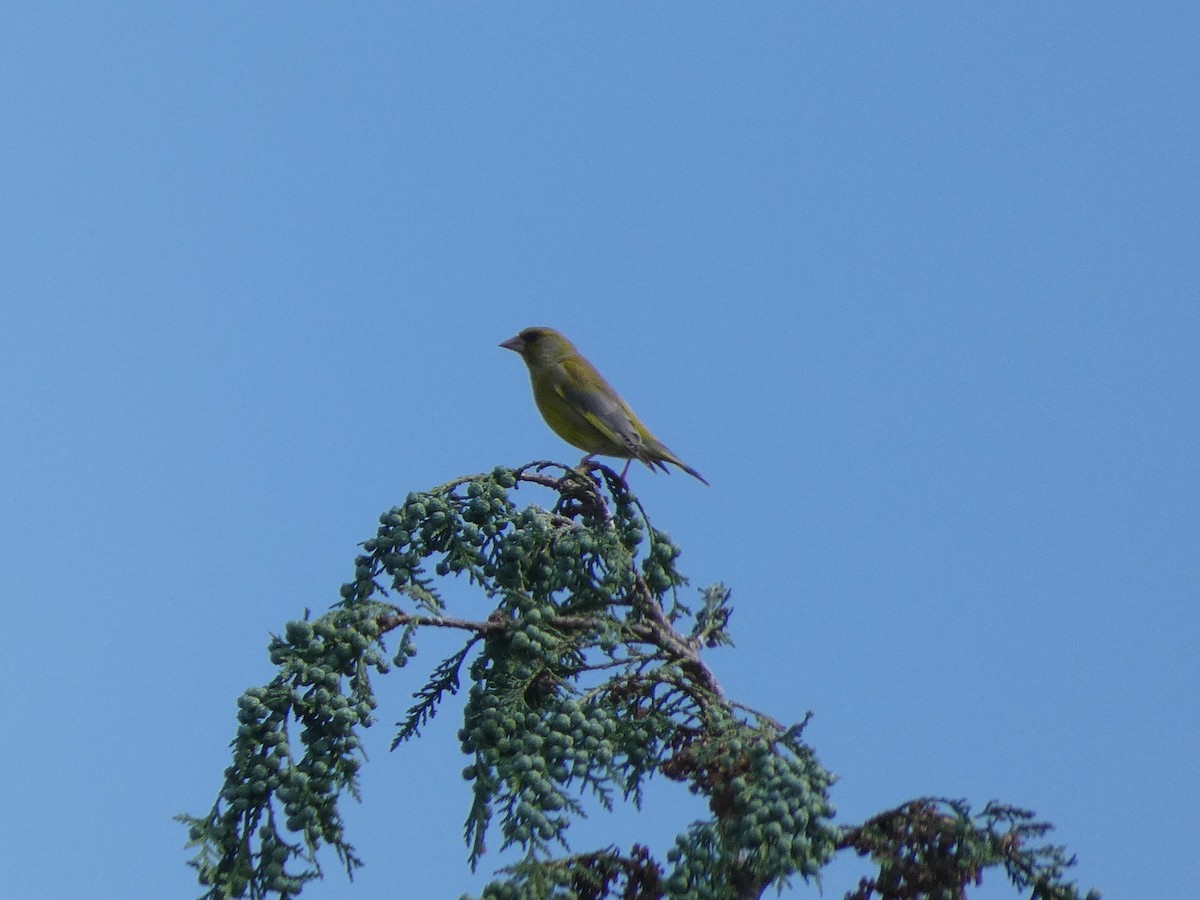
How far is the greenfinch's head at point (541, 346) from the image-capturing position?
8.26m

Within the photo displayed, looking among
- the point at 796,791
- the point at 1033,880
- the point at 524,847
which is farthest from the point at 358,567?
the point at 1033,880

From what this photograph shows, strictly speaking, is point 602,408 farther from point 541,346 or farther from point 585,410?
point 541,346

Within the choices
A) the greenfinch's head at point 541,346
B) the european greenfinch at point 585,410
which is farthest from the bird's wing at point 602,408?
the greenfinch's head at point 541,346

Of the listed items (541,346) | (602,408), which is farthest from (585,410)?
(541,346)

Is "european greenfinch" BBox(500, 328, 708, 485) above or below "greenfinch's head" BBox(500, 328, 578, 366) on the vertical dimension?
below

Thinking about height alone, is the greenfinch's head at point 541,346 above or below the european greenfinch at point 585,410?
above

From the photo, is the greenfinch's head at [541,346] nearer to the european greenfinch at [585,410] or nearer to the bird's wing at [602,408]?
the european greenfinch at [585,410]

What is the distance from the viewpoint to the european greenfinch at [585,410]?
7277 millimetres

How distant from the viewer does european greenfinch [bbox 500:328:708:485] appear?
7277 mm

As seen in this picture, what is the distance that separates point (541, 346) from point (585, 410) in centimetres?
100

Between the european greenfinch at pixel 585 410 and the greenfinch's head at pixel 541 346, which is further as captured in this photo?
the greenfinch's head at pixel 541 346

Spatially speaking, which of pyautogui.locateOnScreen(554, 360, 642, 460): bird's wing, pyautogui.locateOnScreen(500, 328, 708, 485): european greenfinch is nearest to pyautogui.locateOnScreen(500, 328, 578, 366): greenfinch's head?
pyautogui.locateOnScreen(500, 328, 708, 485): european greenfinch

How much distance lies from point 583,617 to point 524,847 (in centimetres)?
95

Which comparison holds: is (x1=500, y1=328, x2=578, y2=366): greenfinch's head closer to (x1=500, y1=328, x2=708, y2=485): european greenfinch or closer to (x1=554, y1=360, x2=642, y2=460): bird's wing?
(x1=500, y1=328, x2=708, y2=485): european greenfinch
